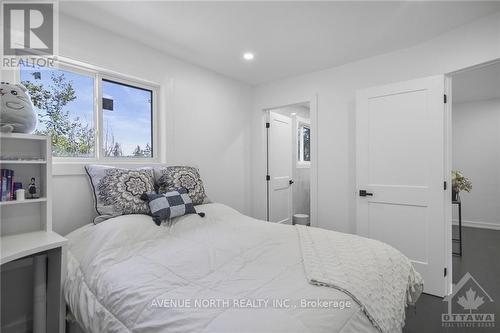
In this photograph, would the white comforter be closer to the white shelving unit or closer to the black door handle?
the white shelving unit

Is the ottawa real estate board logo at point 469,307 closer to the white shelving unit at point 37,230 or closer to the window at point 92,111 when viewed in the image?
the white shelving unit at point 37,230

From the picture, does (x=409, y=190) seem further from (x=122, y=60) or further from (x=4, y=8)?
(x=4, y=8)

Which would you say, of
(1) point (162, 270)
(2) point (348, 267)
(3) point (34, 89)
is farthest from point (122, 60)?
(2) point (348, 267)

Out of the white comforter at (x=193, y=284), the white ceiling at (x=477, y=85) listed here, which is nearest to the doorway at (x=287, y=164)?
the white comforter at (x=193, y=284)

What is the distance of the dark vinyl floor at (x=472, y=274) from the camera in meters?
1.89

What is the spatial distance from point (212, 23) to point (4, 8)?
1.51 metres

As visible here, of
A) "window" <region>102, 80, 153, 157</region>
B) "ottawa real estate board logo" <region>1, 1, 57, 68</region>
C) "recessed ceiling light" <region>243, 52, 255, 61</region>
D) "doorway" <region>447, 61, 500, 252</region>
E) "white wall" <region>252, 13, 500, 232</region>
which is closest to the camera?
"ottawa real estate board logo" <region>1, 1, 57, 68</region>

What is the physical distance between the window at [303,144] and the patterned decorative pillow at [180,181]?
9.81ft

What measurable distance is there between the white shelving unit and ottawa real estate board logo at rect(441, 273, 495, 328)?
280 cm

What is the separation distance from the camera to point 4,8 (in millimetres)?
1798


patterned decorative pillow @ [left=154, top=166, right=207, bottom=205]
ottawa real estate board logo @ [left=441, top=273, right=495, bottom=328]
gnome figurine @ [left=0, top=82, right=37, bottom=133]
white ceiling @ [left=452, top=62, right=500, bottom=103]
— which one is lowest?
ottawa real estate board logo @ [left=441, top=273, right=495, bottom=328]

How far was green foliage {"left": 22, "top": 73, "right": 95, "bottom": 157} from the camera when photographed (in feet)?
6.76

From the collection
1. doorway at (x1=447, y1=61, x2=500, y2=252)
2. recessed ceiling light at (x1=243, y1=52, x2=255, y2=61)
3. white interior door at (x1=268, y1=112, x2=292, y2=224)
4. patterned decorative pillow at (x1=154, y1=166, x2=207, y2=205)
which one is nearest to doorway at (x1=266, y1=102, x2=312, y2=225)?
white interior door at (x1=268, y1=112, x2=292, y2=224)

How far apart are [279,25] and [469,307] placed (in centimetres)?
299
